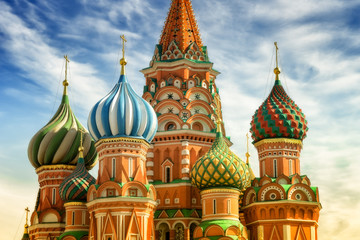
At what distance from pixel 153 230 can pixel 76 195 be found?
13.9ft

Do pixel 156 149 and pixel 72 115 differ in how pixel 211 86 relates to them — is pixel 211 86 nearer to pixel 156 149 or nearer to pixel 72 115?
pixel 156 149

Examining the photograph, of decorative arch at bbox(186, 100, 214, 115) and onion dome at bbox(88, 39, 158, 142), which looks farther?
decorative arch at bbox(186, 100, 214, 115)

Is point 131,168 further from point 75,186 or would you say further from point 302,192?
point 302,192

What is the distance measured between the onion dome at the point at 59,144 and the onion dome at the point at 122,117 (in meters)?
4.63

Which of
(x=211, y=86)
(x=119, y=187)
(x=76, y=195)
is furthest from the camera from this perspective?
(x=211, y=86)

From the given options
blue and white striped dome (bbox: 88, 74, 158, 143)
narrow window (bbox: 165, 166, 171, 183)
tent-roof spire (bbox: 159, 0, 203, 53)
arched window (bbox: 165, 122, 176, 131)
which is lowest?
narrow window (bbox: 165, 166, 171, 183)

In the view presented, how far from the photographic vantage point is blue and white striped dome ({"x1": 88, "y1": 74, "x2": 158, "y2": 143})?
95.5 ft

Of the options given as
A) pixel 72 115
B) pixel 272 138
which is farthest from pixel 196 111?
pixel 72 115

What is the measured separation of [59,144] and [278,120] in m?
11.3

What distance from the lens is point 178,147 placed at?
32.9 m

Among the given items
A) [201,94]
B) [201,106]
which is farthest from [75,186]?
[201,94]

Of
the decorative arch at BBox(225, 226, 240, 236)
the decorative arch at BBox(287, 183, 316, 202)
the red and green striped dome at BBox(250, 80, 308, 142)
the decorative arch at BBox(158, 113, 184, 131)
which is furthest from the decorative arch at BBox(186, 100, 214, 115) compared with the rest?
the decorative arch at BBox(225, 226, 240, 236)

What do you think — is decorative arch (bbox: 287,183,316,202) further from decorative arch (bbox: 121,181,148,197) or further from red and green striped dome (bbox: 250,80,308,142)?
decorative arch (bbox: 121,181,148,197)

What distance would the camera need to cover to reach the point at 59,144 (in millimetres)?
33969
